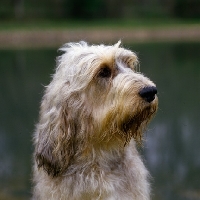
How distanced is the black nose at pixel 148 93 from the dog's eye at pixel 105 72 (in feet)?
1.38

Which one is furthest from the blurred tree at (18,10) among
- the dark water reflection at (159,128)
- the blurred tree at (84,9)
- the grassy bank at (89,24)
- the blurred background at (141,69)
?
the dark water reflection at (159,128)

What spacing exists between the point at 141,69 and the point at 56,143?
14.5 meters

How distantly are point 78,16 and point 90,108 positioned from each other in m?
40.4

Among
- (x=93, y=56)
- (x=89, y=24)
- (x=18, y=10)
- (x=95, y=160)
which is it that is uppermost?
(x=93, y=56)

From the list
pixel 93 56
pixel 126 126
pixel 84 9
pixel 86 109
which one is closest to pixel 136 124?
pixel 126 126

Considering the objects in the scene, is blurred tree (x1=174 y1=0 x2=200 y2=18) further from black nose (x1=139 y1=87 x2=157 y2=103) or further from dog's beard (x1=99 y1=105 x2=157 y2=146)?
black nose (x1=139 y1=87 x2=157 y2=103)

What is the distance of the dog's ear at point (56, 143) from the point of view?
4.57 metres

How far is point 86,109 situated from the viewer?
14.9 feet

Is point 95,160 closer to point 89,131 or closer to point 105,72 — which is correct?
point 89,131

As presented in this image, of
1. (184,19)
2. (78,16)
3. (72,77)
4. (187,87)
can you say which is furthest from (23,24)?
(72,77)

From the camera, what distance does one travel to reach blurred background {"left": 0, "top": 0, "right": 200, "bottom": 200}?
8602 millimetres

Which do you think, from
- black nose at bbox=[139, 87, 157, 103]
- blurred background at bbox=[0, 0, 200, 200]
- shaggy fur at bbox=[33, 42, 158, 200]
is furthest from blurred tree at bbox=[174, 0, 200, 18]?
black nose at bbox=[139, 87, 157, 103]

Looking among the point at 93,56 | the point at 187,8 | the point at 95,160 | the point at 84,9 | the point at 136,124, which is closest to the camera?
the point at 136,124

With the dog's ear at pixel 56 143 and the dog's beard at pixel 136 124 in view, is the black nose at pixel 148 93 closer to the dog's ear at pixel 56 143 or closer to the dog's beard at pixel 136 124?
the dog's beard at pixel 136 124
